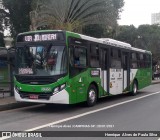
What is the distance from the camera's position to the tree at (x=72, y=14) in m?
22.0

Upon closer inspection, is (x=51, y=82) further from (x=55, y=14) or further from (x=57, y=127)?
(x=55, y=14)

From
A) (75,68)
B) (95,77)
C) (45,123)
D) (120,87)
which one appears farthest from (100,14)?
(45,123)

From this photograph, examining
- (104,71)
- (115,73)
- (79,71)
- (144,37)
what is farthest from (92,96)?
(144,37)

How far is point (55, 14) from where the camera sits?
72.2 feet

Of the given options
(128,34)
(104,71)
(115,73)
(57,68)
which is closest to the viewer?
(57,68)

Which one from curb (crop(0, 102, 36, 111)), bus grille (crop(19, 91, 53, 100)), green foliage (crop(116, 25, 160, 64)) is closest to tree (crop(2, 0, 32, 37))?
green foliage (crop(116, 25, 160, 64))

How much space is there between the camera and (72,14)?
22.9m

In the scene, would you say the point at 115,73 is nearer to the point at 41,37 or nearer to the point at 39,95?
the point at 41,37

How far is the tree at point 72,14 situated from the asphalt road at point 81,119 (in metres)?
9.02

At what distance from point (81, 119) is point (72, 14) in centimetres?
1290

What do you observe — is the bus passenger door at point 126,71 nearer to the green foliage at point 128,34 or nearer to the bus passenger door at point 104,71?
the bus passenger door at point 104,71

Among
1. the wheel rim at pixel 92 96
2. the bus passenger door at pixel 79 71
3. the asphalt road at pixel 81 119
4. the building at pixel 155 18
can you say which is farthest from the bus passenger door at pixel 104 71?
the building at pixel 155 18

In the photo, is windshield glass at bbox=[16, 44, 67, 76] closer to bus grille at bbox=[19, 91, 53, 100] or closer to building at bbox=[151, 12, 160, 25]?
bus grille at bbox=[19, 91, 53, 100]

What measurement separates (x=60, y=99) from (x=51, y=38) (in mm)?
2235
